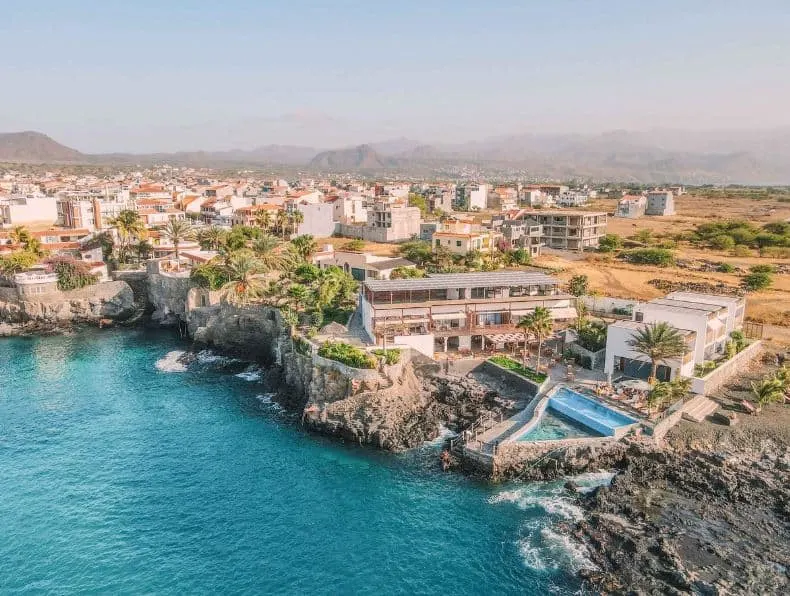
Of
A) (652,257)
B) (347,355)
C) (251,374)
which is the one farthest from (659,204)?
(347,355)

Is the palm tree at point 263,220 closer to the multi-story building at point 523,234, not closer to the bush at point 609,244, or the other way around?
the multi-story building at point 523,234

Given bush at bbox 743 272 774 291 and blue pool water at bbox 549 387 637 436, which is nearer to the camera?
blue pool water at bbox 549 387 637 436

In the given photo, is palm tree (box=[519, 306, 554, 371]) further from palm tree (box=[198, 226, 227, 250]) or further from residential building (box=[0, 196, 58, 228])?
residential building (box=[0, 196, 58, 228])

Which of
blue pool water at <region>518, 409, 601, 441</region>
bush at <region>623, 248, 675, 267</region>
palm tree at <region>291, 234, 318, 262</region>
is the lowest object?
blue pool water at <region>518, 409, 601, 441</region>

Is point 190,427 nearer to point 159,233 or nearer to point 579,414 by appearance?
point 579,414

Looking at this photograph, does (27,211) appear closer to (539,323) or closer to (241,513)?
(241,513)

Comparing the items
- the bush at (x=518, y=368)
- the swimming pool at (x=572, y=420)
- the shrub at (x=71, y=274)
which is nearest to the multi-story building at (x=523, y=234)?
the bush at (x=518, y=368)

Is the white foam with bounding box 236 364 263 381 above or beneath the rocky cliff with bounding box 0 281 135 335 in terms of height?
beneath

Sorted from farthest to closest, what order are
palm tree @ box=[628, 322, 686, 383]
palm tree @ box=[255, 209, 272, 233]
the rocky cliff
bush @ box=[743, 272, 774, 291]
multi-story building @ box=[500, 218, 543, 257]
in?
multi-story building @ box=[500, 218, 543, 257]
palm tree @ box=[255, 209, 272, 233]
bush @ box=[743, 272, 774, 291]
the rocky cliff
palm tree @ box=[628, 322, 686, 383]

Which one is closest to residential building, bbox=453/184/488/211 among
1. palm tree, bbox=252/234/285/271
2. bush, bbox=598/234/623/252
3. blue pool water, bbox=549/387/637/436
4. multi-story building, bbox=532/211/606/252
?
multi-story building, bbox=532/211/606/252
